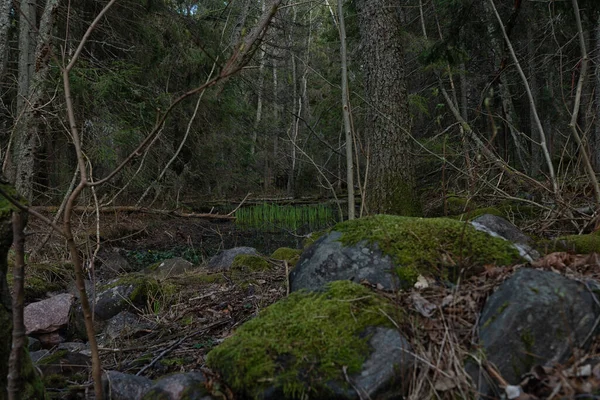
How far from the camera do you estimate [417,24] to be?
11781mm

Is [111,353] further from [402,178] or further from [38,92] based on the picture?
[38,92]

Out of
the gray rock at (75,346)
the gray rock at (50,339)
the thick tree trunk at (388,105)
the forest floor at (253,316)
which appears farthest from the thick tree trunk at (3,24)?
the thick tree trunk at (388,105)

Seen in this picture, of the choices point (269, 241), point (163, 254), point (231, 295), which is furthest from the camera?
point (269, 241)

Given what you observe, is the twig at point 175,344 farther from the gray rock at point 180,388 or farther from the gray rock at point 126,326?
the gray rock at point 180,388

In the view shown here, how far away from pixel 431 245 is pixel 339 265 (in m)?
0.53

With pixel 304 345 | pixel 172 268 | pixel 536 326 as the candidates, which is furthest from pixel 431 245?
pixel 172 268

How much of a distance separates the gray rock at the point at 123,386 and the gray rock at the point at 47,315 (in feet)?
6.65

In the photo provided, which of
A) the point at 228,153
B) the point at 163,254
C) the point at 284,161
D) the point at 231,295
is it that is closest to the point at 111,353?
the point at 231,295

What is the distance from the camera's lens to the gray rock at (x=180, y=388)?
6.26 ft

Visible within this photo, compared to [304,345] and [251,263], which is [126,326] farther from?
[304,345]

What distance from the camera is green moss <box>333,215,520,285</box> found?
2289 mm

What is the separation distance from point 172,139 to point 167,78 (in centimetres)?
144

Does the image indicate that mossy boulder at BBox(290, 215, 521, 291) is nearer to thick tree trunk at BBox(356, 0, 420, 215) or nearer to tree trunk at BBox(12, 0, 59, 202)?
thick tree trunk at BBox(356, 0, 420, 215)

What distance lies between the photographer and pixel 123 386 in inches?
87.3
